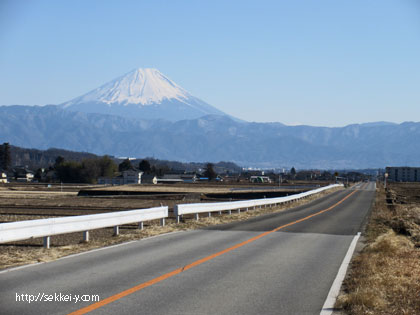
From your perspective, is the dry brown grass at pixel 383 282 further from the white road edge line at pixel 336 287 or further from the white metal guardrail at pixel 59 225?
the white metal guardrail at pixel 59 225

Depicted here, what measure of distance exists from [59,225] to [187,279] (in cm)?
605

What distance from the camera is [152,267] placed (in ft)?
38.0

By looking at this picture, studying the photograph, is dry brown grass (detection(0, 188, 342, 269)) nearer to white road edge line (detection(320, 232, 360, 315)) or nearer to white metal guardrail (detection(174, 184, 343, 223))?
white metal guardrail (detection(174, 184, 343, 223))

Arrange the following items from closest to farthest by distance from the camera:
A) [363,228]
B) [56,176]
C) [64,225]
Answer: [64,225], [363,228], [56,176]

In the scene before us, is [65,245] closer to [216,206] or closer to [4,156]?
[216,206]

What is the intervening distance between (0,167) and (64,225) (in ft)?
576

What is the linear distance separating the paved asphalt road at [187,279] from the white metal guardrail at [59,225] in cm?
152

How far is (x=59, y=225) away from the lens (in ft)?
49.6

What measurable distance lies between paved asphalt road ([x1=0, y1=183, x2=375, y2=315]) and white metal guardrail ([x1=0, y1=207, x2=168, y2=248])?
1.52 m

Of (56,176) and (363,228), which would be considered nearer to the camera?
(363,228)

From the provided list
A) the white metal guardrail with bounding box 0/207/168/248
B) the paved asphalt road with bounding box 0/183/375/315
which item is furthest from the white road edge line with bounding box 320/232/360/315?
the white metal guardrail with bounding box 0/207/168/248

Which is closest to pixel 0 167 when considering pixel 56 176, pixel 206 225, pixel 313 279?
pixel 56 176

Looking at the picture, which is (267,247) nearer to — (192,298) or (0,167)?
(192,298)

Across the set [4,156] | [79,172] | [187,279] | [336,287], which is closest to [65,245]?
[187,279]
